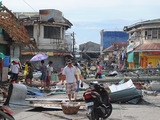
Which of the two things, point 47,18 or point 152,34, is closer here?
point 152,34

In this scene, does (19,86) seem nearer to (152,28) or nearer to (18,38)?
(18,38)

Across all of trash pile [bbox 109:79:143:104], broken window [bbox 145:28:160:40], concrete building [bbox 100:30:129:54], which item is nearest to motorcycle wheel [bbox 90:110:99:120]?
trash pile [bbox 109:79:143:104]

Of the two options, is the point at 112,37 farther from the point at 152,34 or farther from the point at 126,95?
the point at 126,95

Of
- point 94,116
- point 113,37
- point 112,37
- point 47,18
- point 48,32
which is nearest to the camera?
point 94,116

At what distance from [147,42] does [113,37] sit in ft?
107

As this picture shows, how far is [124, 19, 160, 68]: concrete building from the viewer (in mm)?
35331

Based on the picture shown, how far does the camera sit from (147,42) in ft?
123

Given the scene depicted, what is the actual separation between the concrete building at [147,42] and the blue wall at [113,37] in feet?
97.9

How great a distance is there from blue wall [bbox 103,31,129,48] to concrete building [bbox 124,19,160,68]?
29845 millimetres

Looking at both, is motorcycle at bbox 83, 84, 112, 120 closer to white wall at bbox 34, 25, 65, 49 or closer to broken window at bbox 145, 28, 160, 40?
white wall at bbox 34, 25, 65, 49

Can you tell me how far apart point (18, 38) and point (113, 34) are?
2007 inches

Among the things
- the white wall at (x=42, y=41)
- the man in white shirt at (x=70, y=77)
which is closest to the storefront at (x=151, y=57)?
the white wall at (x=42, y=41)

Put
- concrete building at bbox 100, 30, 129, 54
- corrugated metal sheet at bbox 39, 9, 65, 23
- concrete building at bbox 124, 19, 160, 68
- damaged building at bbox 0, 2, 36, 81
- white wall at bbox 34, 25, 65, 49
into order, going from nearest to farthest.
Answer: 1. damaged building at bbox 0, 2, 36, 81
2. concrete building at bbox 124, 19, 160, 68
3. corrugated metal sheet at bbox 39, 9, 65, 23
4. white wall at bbox 34, 25, 65, 49
5. concrete building at bbox 100, 30, 129, 54

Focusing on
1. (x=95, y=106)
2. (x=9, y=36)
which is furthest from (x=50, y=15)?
(x=95, y=106)
